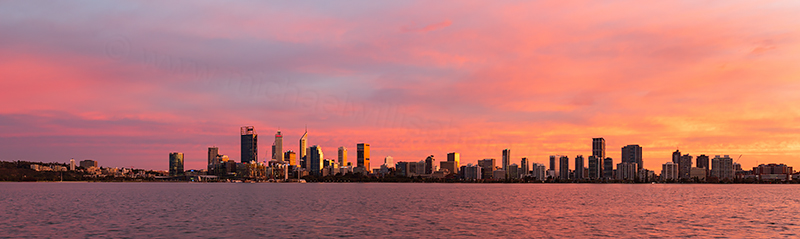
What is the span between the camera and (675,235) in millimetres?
76062

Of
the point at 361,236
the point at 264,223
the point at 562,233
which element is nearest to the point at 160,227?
the point at 264,223

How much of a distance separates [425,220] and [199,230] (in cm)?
3587

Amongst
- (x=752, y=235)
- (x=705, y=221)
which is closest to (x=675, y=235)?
(x=752, y=235)

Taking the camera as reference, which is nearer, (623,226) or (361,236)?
(361,236)

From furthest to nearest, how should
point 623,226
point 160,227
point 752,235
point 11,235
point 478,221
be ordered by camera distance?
1. point 478,221
2. point 623,226
3. point 160,227
4. point 752,235
5. point 11,235

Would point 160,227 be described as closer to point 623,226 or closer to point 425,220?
point 425,220

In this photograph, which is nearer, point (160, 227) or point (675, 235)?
point (675, 235)

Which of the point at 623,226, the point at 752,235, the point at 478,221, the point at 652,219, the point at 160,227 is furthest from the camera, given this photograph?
the point at 652,219

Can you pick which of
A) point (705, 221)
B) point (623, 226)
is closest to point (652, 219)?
point (705, 221)

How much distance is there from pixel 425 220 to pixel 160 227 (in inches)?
1590

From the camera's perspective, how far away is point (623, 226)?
8900 centimetres

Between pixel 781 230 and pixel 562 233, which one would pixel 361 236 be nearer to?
pixel 562 233

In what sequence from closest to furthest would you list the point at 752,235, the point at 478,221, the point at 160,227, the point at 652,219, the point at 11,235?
the point at 11,235
the point at 752,235
the point at 160,227
the point at 478,221
the point at 652,219

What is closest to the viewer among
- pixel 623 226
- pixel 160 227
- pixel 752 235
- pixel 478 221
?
pixel 752 235
